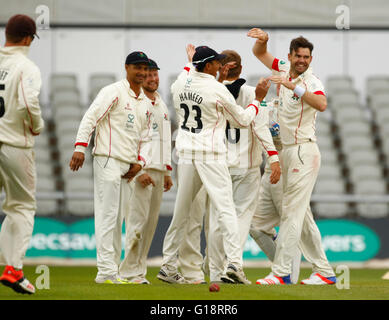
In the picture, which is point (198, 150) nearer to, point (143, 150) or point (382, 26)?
point (143, 150)

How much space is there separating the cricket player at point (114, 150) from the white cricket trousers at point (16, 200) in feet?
3.68

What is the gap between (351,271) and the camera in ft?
41.9

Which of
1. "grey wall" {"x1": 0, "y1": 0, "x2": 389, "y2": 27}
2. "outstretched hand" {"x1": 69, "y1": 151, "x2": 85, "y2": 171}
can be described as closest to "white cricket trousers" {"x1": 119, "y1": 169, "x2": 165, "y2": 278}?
"outstretched hand" {"x1": 69, "y1": 151, "x2": 85, "y2": 171}

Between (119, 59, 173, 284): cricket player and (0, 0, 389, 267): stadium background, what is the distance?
7.08m

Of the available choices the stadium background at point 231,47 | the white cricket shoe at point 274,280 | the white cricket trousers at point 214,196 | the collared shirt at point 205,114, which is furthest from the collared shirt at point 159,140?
the stadium background at point 231,47

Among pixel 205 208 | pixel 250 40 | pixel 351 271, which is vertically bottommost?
pixel 351 271

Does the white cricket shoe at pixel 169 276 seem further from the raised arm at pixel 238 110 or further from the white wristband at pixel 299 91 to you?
the white wristband at pixel 299 91

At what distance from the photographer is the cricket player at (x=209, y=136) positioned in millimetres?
7848

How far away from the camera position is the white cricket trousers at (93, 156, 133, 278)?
8.06 metres

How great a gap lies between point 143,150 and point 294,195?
167 centimetres

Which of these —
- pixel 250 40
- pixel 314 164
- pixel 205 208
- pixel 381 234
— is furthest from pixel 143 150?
pixel 250 40

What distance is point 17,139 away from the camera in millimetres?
6695

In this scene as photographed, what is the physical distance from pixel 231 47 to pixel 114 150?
1044cm

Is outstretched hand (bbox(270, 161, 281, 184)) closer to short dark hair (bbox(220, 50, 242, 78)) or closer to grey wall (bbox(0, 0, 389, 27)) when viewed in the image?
short dark hair (bbox(220, 50, 242, 78))
